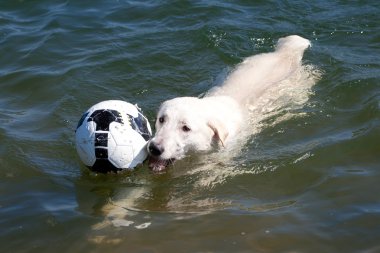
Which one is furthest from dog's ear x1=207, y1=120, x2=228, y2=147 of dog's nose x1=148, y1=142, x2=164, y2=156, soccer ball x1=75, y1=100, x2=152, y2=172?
soccer ball x1=75, y1=100, x2=152, y2=172

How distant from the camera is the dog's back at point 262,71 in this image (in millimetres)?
8125

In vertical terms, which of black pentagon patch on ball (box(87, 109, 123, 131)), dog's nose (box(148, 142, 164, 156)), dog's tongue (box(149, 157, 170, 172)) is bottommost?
dog's tongue (box(149, 157, 170, 172))

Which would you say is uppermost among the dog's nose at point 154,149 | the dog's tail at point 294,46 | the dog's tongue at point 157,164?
the dog's tail at point 294,46

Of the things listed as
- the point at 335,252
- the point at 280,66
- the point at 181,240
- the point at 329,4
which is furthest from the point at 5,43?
the point at 335,252

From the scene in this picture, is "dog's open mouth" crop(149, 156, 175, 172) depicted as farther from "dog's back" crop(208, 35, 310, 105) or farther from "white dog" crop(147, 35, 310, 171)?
"dog's back" crop(208, 35, 310, 105)

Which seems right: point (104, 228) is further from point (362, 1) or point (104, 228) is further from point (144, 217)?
point (362, 1)

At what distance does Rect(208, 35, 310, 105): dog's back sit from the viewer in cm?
812

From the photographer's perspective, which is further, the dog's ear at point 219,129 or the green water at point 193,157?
the dog's ear at point 219,129

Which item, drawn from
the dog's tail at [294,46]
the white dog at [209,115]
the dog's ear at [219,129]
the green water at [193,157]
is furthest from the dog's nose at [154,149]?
the dog's tail at [294,46]

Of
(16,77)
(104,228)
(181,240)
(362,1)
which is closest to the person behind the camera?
(181,240)

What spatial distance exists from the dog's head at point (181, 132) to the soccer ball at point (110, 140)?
0.73 feet

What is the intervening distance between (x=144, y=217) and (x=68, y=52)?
20.2ft

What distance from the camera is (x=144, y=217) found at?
549 centimetres

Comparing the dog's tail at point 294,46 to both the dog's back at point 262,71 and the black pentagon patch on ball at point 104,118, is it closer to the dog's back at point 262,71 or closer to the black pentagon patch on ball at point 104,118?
the dog's back at point 262,71
